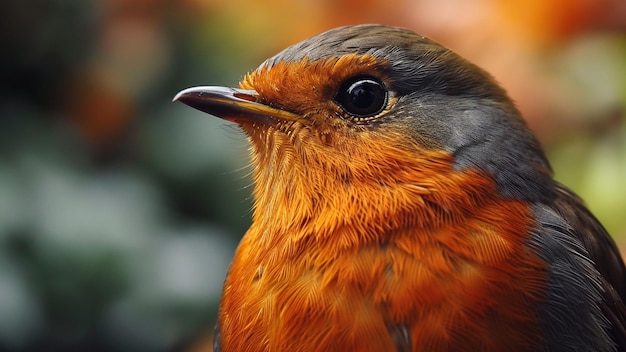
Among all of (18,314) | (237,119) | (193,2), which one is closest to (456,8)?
(193,2)

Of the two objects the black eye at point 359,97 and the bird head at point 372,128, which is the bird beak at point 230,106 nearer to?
the bird head at point 372,128

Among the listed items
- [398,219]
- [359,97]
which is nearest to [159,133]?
[359,97]

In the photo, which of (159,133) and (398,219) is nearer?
(398,219)

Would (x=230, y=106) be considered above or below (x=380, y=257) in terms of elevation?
above

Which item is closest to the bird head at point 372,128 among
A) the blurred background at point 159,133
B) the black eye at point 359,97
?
the black eye at point 359,97

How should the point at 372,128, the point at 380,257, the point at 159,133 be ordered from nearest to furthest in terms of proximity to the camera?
the point at 380,257 < the point at 372,128 < the point at 159,133

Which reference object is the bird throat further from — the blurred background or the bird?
the blurred background

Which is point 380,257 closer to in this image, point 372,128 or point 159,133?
point 372,128

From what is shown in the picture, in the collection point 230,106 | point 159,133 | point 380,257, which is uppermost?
point 230,106

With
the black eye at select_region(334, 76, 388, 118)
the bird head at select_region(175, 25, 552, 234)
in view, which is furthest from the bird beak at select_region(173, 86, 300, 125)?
the black eye at select_region(334, 76, 388, 118)
